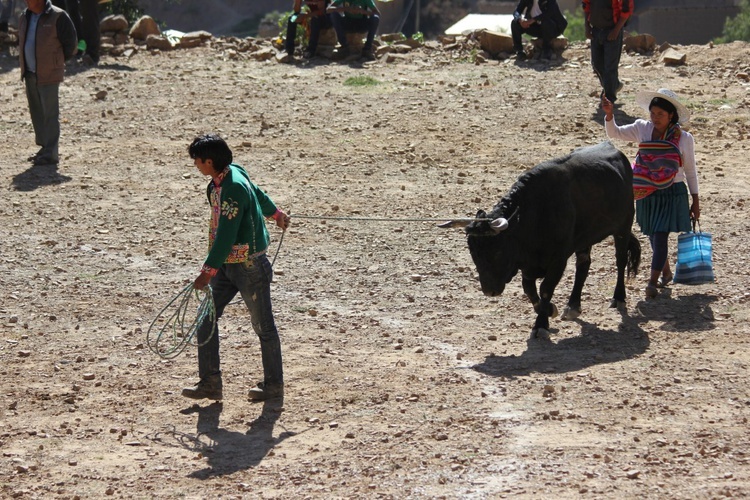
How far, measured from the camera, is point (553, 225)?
8336 millimetres

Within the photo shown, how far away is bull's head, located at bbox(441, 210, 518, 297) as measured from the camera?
799 centimetres

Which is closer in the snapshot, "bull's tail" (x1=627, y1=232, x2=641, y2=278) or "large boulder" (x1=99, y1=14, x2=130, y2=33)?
"bull's tail" (x1=627, y1=232, x2=641, y2=278)

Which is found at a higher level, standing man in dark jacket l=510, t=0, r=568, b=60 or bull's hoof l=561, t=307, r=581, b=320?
standing man in dark jacket l=510, t=0, r=568, b=60

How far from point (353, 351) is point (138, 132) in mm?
7591

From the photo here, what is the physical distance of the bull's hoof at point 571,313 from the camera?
8.75m

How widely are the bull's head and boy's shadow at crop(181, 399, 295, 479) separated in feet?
5.89

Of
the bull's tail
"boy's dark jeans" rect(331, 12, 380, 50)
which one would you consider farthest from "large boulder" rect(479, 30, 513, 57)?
the bull's tail

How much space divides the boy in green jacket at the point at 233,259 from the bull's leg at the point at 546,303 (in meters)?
2.05

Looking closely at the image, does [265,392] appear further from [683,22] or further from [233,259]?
[683,22]

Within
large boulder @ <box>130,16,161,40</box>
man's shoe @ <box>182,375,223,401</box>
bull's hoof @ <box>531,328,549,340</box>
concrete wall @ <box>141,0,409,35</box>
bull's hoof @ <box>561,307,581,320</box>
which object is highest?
man's shoe @ <box>182,375,223,401</box>

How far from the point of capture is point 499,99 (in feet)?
51.5

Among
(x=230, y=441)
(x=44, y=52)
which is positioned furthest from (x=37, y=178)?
(x=230, y=441)

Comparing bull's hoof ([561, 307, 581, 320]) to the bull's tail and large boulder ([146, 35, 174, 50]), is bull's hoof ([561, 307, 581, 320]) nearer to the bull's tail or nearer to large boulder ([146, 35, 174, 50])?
the bull's tail

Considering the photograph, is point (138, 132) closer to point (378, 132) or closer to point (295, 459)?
point (378, 132)
